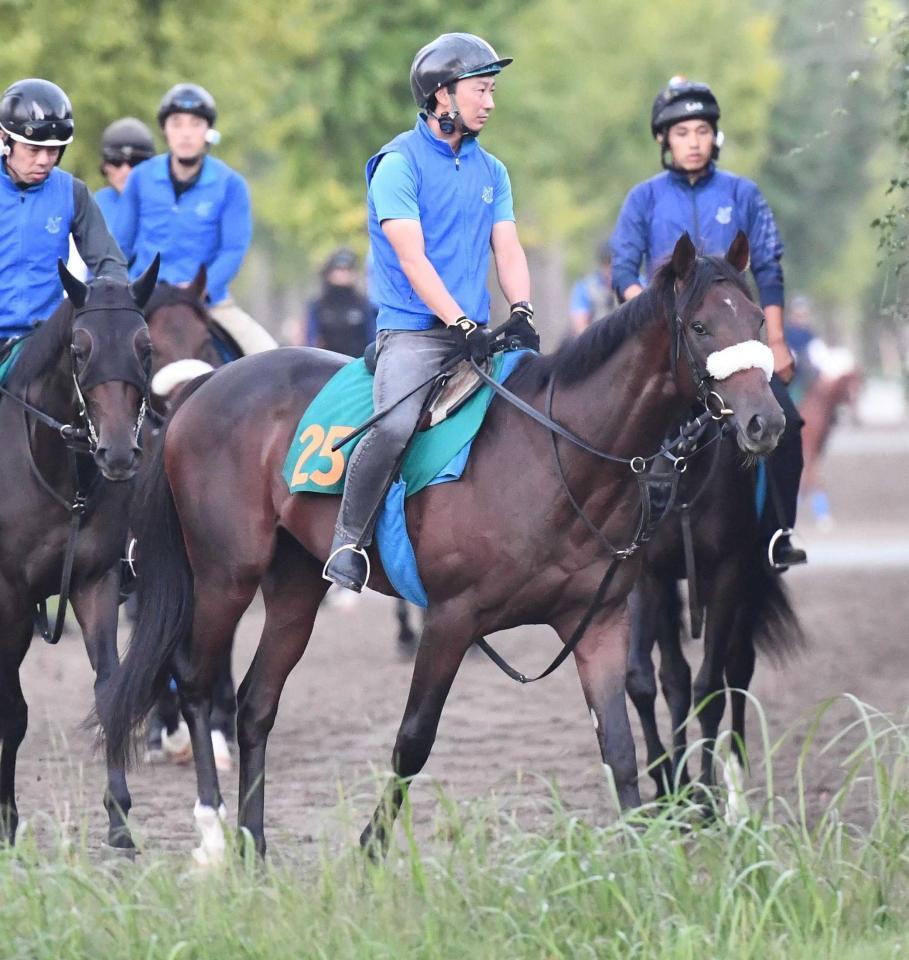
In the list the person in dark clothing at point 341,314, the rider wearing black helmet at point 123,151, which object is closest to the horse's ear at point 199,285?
the rider wearing black helmet at point 123,151

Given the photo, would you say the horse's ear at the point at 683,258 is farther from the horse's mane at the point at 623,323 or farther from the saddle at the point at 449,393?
the saddle at the point at 449,393

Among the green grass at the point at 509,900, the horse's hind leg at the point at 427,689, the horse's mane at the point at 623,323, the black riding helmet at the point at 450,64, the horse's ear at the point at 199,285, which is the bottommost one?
the green grass at the point at 509,900

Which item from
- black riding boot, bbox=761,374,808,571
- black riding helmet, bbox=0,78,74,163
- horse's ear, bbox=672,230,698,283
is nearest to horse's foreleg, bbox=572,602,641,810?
horse's ear, bbox=672,230,698,283

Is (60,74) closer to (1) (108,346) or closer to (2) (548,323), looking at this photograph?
(1) (108,346)

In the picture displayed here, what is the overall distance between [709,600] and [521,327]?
190 centimetres

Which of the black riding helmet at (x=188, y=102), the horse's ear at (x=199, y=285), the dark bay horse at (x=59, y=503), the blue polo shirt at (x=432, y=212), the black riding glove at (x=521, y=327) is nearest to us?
the blue polo shirt at (x=432, y=212)

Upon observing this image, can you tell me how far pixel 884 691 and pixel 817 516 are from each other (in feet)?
41.6

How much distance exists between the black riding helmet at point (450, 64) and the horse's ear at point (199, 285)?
340 centimetres

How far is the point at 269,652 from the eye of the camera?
8.32m

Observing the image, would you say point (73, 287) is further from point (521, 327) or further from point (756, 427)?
point (756, 427)

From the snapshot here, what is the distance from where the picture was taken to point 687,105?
30.6ft

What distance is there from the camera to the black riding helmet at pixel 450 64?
755cm

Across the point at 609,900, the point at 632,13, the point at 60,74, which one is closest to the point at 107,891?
the point at 609,900

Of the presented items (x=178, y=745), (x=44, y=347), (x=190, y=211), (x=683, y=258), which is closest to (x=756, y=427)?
(x=683, y=258)
